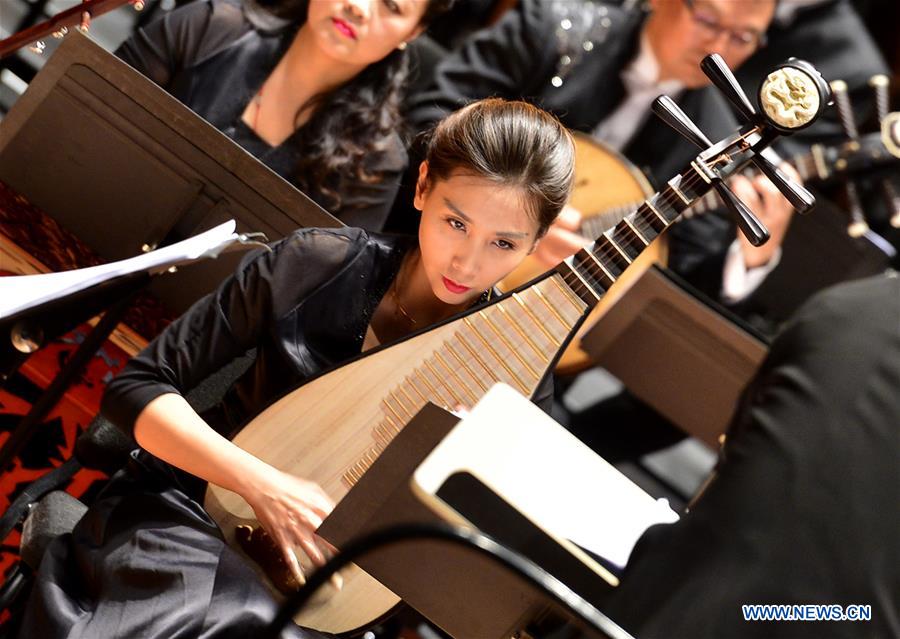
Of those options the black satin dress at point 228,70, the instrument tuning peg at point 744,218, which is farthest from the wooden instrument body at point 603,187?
the instrument tuning peg at point 744,218

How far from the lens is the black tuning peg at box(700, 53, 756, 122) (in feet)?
5.01

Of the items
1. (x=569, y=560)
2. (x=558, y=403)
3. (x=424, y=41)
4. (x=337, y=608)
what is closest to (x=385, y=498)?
(x=569, y=560)

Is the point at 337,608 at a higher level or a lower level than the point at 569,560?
lower

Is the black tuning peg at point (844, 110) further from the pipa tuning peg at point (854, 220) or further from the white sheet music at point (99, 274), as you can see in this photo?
the white sheet music at point (99, 274)

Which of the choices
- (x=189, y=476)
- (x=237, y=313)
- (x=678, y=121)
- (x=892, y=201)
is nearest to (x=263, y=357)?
(x=237, y=313)

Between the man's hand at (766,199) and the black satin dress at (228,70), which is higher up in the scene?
the man's hand at (766,199)

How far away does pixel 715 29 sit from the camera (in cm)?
290

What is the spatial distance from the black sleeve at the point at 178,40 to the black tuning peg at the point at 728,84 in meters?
1.21

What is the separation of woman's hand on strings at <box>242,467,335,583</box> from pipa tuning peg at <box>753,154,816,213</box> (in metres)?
0.80

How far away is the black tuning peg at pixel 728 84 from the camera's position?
5.01 feet

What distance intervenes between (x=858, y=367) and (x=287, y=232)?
947 mm

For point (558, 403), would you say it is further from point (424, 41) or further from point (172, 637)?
point (172, 637)

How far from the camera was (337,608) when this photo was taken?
1666 millimetres

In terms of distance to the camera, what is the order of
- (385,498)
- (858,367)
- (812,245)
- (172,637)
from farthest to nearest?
(812,245)
(172,637)
(385,498)
(858,367)
